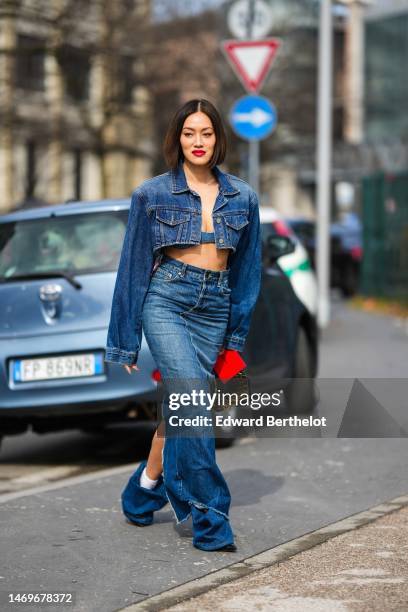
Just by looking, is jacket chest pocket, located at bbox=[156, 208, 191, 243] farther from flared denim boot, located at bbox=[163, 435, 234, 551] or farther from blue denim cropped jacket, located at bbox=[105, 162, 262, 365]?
flared denim boot, located at bbox=[163, 435, 234, 551]

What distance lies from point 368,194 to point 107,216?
703 inches

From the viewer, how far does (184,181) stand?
5.56m

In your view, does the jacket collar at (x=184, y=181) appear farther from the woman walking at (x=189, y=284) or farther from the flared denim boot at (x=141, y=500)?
the flared denim boot at (x=141, y=500)

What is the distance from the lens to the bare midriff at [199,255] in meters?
5.52

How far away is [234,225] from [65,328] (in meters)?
2.58

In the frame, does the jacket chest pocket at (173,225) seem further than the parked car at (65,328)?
No

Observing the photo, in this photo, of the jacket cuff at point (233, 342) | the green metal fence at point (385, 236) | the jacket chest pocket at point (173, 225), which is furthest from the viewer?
the green metal fence at point (385, 236)

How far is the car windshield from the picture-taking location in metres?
8.29

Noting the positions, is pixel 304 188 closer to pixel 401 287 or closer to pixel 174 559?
pixel 401 287

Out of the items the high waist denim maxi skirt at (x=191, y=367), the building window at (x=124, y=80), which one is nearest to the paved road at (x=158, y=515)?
the high waist denim maxi skirt at (x=191, y=367)

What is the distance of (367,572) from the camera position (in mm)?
5148

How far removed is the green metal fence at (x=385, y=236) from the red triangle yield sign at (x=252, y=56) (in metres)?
A: 8.47

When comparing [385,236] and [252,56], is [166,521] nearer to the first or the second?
[252,56]

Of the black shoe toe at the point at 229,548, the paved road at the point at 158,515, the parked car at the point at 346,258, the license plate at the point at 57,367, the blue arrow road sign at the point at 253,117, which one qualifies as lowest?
the parked car at the point at 346,258
